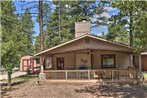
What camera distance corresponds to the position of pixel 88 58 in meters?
26.5

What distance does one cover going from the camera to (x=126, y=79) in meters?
23.1

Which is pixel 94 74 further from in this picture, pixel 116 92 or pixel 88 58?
pixel 116 92

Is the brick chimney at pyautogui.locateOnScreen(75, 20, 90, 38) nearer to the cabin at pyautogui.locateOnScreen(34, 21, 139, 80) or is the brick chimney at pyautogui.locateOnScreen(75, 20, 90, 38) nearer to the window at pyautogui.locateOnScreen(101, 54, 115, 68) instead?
the cabin at pyautogui.locateOnScreen(34, 21, 139, 80)

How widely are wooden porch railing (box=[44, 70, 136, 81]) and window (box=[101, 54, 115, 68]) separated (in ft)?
7.28

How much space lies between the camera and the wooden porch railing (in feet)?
77.5

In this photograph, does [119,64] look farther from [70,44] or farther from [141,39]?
[141,39]

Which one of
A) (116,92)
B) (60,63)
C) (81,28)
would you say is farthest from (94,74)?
(81,28)

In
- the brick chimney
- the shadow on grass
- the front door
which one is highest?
the brick chimney

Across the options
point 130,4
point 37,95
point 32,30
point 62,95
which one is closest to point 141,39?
point 130,4

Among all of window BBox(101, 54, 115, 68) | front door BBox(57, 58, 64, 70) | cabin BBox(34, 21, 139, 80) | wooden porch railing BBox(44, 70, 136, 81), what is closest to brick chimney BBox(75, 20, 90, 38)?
cabin BBox(34, 21, 139, 80)

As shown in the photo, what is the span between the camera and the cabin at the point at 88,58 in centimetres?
2386

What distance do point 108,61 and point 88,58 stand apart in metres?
1.86

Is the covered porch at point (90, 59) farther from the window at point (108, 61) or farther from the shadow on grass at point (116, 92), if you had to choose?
the shadow on grass at point (116, 92)

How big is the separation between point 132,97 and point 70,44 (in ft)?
32.0
